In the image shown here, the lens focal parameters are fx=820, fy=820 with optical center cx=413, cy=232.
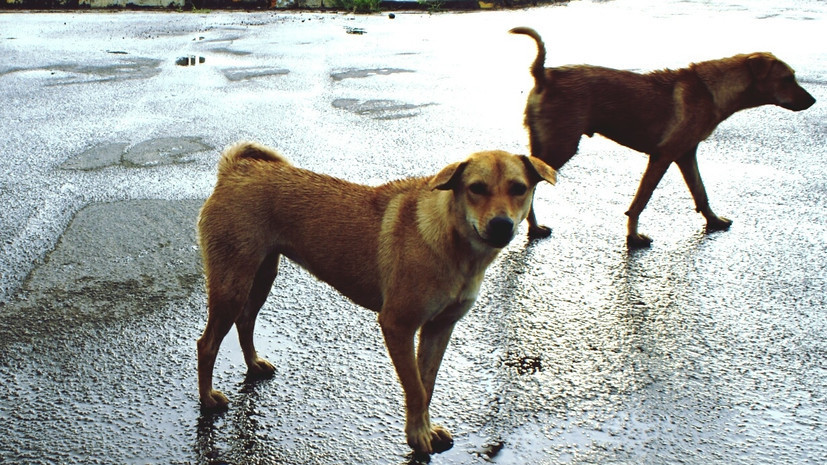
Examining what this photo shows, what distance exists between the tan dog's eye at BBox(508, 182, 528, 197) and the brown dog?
2299mm

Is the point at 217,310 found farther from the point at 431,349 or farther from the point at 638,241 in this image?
the point at 638,241

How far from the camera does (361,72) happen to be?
10.6 meters

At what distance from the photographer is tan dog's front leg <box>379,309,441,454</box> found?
3217 millimetres

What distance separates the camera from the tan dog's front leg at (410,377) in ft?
10.6

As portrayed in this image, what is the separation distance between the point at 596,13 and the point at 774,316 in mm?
12933

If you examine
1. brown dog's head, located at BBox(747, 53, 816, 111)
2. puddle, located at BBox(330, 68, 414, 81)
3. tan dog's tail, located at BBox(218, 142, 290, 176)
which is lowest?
puddle, located at BBox(330, 68, 414, 81)

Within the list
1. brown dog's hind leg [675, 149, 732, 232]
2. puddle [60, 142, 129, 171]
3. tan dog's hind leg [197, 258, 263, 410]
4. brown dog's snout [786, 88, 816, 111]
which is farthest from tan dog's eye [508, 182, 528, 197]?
puddle [60, 142, 129, 171]

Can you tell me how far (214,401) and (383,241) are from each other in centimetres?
103

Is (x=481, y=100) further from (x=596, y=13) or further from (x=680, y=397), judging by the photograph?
(x=596, y=13)

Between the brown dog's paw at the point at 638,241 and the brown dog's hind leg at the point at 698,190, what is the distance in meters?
0.55

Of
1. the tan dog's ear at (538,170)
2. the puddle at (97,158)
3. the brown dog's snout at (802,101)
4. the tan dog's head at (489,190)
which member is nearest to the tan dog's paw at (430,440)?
the tan dog's head at (489,190)

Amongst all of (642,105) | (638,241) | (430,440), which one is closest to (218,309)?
(430,440)

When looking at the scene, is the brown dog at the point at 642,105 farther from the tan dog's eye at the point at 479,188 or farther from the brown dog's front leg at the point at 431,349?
the tan dog's eye at the point at 479,188

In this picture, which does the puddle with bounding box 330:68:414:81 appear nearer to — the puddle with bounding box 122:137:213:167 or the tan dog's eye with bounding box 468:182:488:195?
the puddle with bounding box 122:137:213:167
